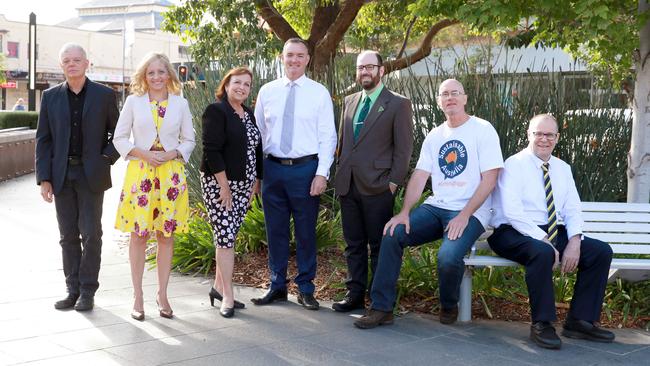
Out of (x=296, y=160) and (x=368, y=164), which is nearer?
(x=368, y=164)

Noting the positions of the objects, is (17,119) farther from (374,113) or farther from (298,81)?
(374,113)

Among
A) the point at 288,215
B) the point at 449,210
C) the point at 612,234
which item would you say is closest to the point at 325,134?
the point at 288,215

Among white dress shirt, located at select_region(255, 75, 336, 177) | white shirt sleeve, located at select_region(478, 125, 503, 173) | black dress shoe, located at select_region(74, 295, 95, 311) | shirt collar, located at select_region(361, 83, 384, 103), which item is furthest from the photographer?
white dress shirt, located at select_region(255, 75, 336, 177)

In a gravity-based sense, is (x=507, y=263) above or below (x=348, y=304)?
above

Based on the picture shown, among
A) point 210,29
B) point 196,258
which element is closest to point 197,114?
point 196,258

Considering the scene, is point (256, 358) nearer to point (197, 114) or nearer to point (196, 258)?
point (196, 258)

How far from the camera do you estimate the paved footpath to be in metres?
4.76

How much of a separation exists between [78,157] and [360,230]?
216 centimetres

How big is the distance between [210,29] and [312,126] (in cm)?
1066

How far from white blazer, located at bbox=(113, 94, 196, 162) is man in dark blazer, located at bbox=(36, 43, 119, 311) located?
0.31 meters

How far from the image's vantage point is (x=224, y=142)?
5801 millimetres

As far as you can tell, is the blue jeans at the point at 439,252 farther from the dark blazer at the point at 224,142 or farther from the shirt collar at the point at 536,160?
the dark blazer at the point at 224,142

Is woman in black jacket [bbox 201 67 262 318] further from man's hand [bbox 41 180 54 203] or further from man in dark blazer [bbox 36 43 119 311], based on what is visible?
man's hand [bbox 41 180 54 203]

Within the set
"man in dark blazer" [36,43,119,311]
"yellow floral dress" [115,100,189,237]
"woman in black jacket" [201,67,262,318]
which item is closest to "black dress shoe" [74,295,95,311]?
"man in dark blazer" [36,43,119,311]
